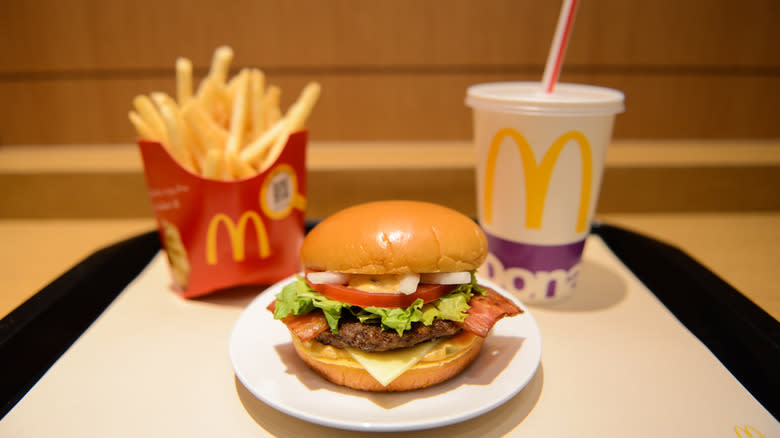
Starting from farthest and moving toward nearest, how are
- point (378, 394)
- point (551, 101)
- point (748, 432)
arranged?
point (551, 101)
point (378, 394)
point (748, 432)

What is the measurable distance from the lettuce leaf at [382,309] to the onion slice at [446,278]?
0.04m

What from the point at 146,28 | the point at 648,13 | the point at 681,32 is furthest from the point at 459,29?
the point at 146,28

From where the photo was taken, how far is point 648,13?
255 cm

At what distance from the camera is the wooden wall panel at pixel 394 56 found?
2553mm

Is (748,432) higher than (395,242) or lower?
lower

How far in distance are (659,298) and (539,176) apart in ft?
2.06

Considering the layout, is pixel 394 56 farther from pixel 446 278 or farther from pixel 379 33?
pixel 446 278

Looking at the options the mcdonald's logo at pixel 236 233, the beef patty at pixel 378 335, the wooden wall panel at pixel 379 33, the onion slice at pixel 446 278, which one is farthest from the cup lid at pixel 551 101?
the wooden wall panel at pixel 379 33

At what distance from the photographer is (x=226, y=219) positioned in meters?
1.52

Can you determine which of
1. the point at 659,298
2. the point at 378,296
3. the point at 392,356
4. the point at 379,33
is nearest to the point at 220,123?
the point at 378,296

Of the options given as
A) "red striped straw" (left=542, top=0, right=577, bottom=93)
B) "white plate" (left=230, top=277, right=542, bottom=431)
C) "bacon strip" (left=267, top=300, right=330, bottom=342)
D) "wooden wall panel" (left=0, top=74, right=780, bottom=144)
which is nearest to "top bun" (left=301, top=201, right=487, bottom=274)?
"bacon strip" (left=267, top=300, right=330, bottom=342)

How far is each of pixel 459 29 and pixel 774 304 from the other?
1825mm

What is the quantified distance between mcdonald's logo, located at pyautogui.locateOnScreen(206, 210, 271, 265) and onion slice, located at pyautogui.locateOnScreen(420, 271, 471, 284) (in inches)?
23.5

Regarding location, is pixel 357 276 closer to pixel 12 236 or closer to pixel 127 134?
pixel 12 236
